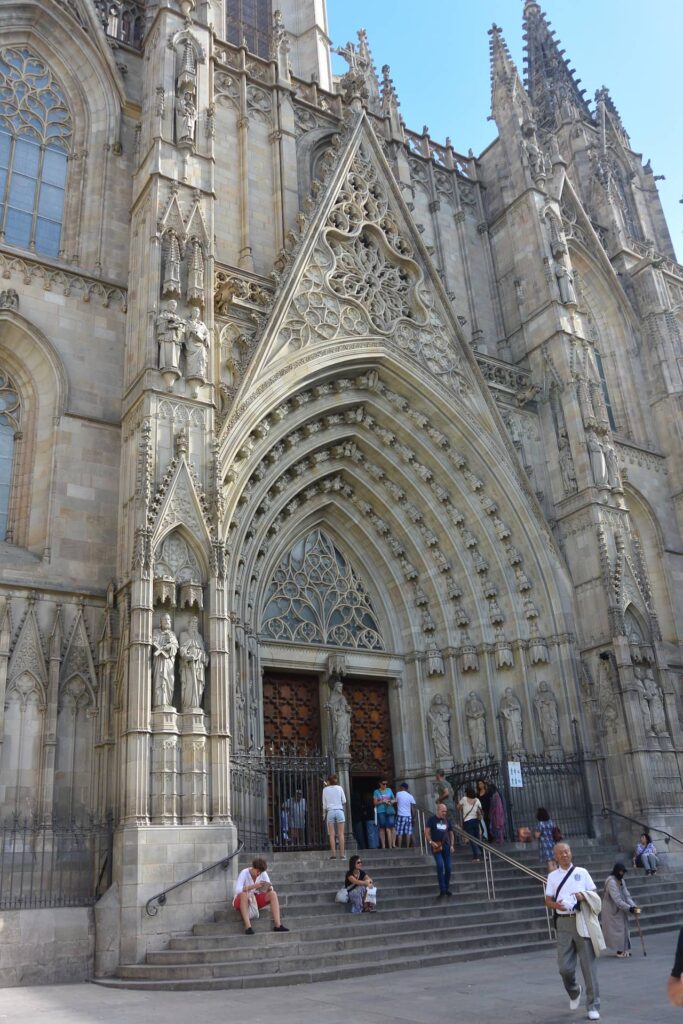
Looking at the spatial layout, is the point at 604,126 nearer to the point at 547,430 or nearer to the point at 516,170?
the point at 516,170

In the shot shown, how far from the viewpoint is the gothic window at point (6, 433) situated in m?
13.8

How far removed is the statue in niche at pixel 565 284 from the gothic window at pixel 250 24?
999 cm

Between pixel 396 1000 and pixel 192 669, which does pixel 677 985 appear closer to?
pixel 396 1000

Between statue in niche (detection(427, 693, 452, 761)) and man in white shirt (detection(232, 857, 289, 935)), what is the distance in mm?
6969

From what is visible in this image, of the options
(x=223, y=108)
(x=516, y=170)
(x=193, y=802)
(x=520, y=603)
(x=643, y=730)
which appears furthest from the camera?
(x=516, y=170)

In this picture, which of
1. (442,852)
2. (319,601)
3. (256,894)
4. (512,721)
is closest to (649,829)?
(512,721)

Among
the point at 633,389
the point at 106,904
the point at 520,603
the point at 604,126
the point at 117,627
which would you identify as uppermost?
the point at 604,126

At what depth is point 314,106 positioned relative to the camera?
832 inches

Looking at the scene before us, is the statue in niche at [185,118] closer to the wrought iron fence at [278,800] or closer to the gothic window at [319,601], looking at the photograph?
the gothic window at [319,601]

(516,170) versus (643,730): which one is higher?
(516,170)

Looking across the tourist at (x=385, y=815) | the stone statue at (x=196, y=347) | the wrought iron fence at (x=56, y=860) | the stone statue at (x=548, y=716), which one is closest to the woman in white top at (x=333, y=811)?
the tourist at (x=385, y=815)

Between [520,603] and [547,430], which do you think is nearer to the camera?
[520,603]

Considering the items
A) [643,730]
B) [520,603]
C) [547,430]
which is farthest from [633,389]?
[643,730]

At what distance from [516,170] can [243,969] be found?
20.0 m
